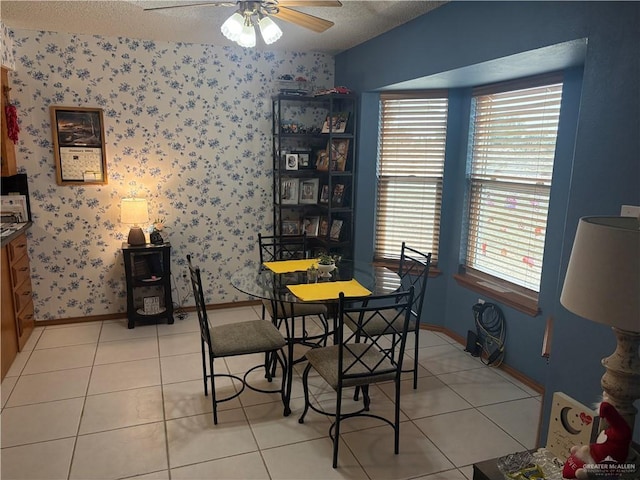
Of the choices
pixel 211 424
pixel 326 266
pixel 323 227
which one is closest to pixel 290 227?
pixel 323 227

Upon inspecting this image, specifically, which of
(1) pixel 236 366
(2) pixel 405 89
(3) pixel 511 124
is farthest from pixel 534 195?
(1) pixel 236 366

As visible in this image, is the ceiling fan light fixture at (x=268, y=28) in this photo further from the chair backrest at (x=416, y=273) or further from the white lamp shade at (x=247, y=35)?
the chair backrest at (x=416, y=273)

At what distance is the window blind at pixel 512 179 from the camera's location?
3135mm

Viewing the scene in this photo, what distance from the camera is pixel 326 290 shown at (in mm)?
2830

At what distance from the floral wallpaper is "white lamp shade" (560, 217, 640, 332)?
3641 mm

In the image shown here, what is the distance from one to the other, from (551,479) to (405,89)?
3.22m

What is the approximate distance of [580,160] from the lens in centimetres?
209

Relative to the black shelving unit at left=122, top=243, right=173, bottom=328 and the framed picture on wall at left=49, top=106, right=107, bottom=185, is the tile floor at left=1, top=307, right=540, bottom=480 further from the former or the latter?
the framed picture on wall at left=49, top=106, right=107, bottom=185

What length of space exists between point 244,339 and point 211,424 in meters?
0.53


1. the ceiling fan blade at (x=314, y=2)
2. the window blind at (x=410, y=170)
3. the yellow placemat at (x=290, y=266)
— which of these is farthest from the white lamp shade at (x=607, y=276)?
the window blind at (x=410, y=170)

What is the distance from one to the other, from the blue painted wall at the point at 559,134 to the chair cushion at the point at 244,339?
5.09 ft

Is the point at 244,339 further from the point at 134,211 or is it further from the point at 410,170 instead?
the point at 410,170

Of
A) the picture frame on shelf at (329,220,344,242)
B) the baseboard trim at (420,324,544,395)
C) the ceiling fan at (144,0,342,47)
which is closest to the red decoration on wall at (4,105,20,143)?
the ceiling fan at (144,0,342,47)

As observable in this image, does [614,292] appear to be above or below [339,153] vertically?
below
